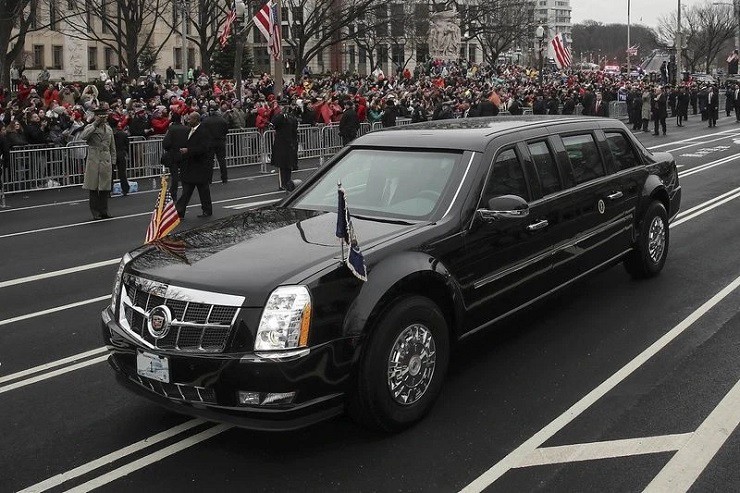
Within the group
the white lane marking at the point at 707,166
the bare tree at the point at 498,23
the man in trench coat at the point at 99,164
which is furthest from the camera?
the bare tree at the point at 498,23

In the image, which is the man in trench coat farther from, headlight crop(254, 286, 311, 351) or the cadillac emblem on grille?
headlight crop(254, 286, 311, 351)

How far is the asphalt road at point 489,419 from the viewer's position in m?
4.58

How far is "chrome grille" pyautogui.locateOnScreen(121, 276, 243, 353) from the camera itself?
4551mm

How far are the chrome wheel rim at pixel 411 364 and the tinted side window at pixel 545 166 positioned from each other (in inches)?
76.2

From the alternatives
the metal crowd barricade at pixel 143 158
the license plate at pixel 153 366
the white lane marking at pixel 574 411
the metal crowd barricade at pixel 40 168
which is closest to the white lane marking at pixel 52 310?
the license plate at pixel 153 366

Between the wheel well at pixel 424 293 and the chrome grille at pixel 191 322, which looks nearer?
the chrome grille at pixel 191 322

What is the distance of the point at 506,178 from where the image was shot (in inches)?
245

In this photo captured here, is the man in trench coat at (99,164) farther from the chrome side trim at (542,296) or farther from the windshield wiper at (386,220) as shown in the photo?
the windshield wiper at (386,220)

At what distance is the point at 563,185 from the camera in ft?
22.4

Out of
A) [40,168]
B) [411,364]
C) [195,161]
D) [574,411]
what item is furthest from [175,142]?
[574,411]

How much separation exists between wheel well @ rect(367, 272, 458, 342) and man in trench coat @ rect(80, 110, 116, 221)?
9862 mm

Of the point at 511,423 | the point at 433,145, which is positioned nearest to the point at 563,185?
the point at 433,145

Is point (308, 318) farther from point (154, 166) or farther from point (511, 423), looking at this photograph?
point (154, 166)

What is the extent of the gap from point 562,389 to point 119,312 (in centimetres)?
287
